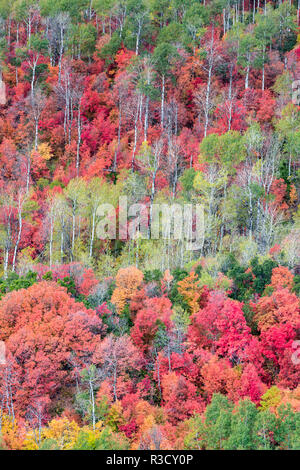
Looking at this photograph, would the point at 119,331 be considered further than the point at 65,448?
Yes

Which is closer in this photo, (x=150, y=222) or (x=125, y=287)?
(x=125, y=287)

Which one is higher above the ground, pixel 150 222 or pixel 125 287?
pixel 150 222

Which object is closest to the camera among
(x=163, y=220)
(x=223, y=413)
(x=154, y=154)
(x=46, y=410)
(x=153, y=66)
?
(x=223, y=413)

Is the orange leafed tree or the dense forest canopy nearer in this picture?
the dense forest canopy

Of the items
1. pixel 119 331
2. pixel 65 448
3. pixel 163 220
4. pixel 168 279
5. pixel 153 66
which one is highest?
pixel 153 66

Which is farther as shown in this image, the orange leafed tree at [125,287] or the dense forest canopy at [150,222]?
the orange leafed tree at [125,287]

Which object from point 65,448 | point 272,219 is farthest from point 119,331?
point 272,219

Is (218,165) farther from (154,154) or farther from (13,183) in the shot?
(13,183)

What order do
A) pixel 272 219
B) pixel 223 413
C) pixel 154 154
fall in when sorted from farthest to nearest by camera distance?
1. pixel 154 154
2. pixel 272 219
3. pixel 223 413
